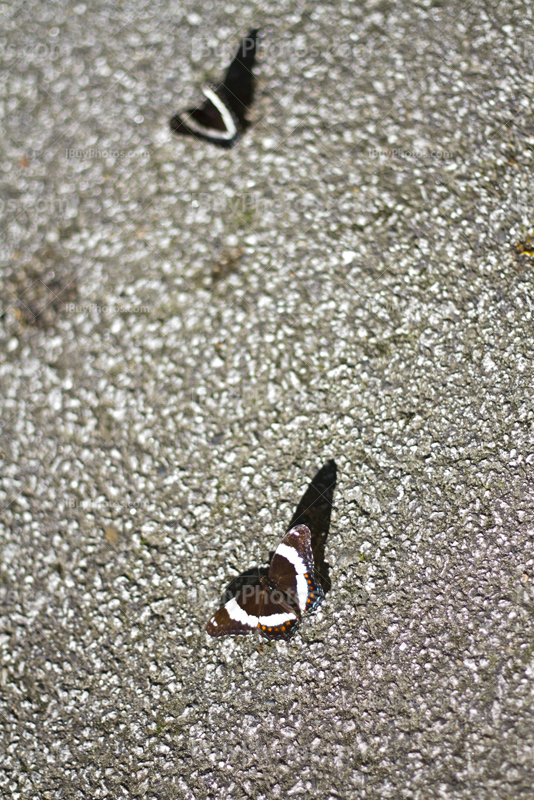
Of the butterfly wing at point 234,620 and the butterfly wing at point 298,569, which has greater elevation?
the butterfly wing at point 298,569

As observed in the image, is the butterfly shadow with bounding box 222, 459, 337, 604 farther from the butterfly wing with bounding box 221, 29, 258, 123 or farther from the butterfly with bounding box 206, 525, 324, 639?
the butterfly wing with bounding box 221, 29, 258, 123

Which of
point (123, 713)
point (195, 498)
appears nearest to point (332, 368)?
point (195, 498)

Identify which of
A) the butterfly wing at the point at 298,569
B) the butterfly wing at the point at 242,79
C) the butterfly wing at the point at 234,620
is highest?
the butterfly wing at the point at 242,79

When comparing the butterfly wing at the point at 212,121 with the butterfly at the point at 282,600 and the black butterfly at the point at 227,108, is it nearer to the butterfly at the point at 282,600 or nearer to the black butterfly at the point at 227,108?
the black butterfly at the point at 227,108

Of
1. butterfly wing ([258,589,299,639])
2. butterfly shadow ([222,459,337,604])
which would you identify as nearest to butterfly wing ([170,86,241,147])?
butterfly shadow ([222,459,337,604])

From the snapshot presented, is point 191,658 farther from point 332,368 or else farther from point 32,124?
point 32,124

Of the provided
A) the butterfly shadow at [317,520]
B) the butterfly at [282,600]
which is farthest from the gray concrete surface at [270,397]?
the butterfly at [282,600]

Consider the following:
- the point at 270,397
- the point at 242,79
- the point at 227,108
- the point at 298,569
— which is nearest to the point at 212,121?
the point at 227,108
